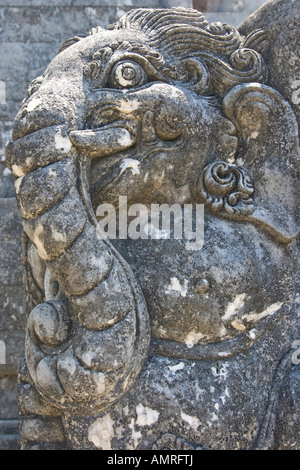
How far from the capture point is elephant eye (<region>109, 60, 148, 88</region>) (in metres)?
1.79

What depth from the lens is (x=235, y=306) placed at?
5.72 feet

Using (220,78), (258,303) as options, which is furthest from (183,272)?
(220,78)

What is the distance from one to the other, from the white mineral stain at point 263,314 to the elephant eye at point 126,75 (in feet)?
2.73

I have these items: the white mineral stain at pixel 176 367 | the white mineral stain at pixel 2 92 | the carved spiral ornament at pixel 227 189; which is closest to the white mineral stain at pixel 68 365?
the white mineral stain at pixel 176 367

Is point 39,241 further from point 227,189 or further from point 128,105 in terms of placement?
point 227,189

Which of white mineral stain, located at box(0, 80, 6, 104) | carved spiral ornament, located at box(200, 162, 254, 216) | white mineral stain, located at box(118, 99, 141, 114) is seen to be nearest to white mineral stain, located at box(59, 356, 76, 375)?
carved spiral ornament, located at box(200, 162, 254, 216)

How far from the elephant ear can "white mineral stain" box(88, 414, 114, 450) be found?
0.80m

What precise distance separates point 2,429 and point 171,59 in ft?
6.26

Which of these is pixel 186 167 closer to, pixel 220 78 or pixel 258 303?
pixel 220 78

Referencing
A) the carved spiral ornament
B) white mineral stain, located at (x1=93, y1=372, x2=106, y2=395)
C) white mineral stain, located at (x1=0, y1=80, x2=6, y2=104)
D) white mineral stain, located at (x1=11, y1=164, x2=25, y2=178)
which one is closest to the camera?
white mineral stain, located at (x1=93, y1=372, x2=106, y2=395)

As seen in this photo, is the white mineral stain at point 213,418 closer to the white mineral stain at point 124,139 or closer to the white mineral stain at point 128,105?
the white mineral stain at point 124,139

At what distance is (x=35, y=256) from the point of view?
6.44 ft

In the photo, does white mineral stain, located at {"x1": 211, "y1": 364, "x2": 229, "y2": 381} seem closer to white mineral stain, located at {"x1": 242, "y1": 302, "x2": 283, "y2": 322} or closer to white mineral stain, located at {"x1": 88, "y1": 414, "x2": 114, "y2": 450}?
white mineral stain, located at {"x1": 242, "y1": 302, "x2": 283, "y2": 322}

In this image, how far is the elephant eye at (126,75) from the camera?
5.87 ft
